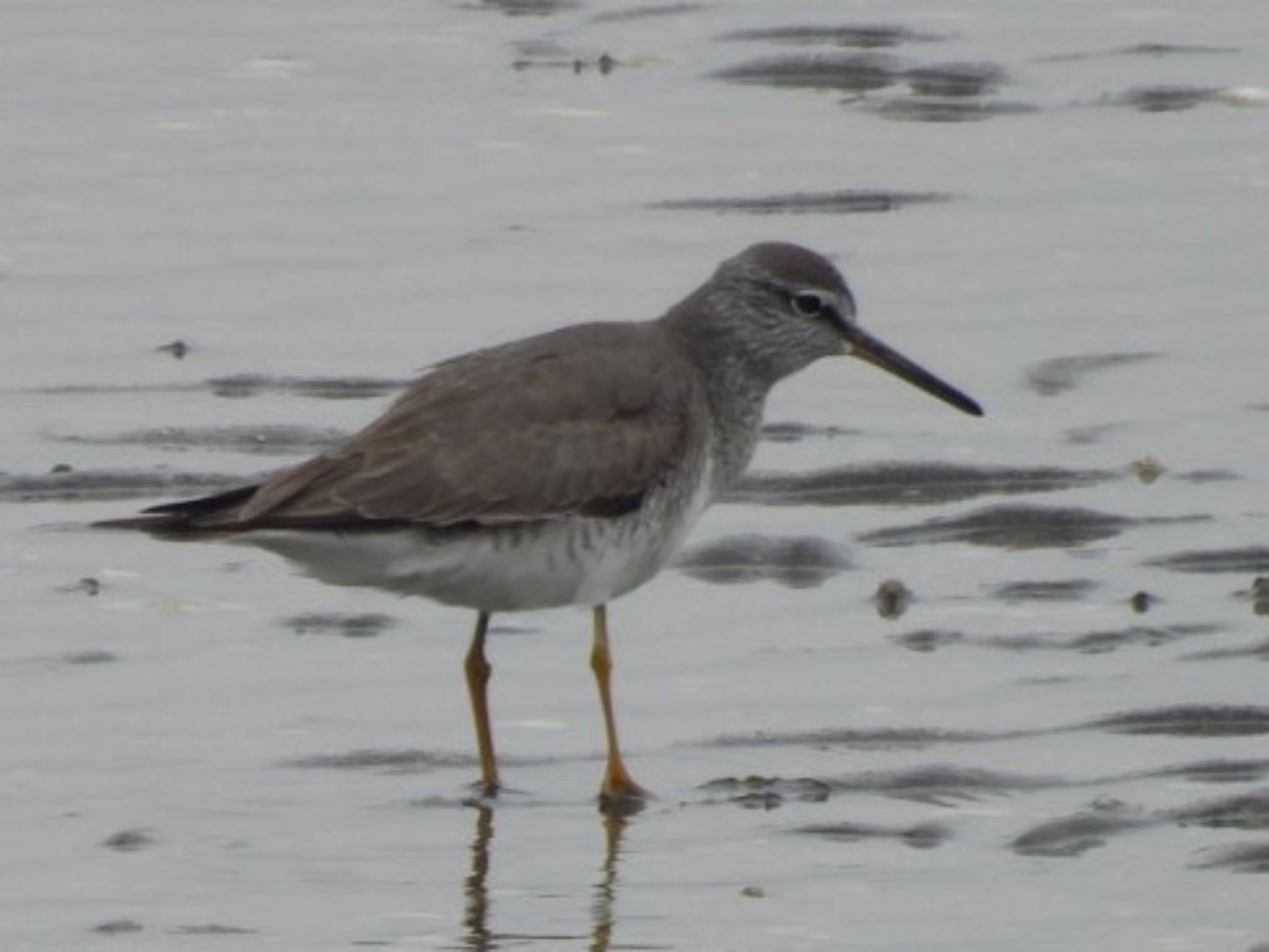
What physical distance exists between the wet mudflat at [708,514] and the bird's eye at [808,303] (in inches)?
25.9

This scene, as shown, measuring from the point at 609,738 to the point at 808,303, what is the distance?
192cm

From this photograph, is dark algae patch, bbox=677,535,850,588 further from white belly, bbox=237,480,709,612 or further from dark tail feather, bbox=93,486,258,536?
dark tail feather, bbox=93,486,258,536

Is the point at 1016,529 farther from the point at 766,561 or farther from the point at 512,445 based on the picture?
the point at 512,445

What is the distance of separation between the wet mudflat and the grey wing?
53 centimetres

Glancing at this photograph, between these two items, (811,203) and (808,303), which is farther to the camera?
(811,203)

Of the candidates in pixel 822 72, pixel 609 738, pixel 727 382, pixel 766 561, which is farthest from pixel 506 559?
pixel 822 72

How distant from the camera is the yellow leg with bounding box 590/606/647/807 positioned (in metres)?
9.84

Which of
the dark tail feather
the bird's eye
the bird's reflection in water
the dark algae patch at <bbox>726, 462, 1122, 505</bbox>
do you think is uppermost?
the bird's eye

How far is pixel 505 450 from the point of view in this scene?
10508 mm

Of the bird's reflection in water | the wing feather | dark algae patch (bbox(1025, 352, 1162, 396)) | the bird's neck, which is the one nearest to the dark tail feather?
the wing feather

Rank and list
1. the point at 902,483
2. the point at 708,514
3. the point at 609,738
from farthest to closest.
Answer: the point at 902,483 → the point at 708,514 → the point at 609,738

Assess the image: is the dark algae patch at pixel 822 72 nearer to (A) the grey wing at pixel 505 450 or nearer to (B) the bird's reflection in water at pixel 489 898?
(A) the grey wing at pixel 505 450

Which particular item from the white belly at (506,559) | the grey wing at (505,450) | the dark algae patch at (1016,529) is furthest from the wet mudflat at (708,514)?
the grey wing at (505,450)

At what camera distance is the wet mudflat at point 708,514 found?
925 cm
